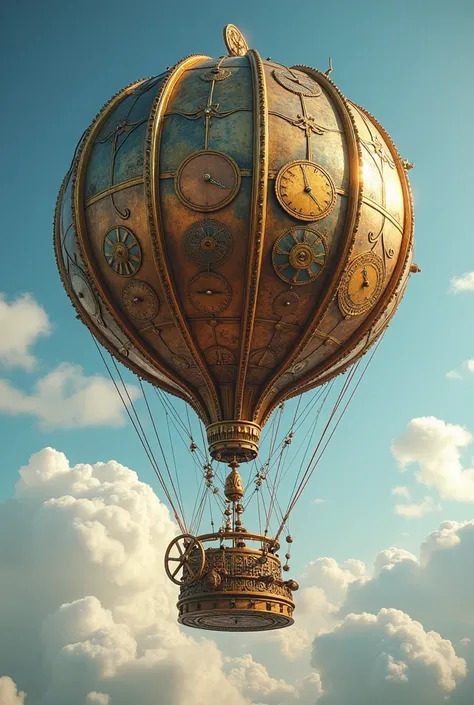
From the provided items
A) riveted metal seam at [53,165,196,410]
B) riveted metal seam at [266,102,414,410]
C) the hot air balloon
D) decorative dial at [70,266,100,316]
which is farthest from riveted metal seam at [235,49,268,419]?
decorative dial at [70,266,100,316]

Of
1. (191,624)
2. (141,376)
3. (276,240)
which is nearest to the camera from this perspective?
(276,240)

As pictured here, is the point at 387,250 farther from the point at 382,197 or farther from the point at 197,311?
the point at 197,311

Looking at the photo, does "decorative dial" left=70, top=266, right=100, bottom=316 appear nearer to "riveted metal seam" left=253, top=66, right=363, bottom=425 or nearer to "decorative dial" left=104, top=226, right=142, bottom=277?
"decorative dial" left=104, top=226, right=142, bottom=277

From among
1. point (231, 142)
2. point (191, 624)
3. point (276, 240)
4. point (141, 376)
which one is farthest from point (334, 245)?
point (191, 624)

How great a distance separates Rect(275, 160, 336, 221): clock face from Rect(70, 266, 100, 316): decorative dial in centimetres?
526

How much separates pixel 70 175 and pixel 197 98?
3907 millimetres

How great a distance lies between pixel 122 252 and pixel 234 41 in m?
8.74

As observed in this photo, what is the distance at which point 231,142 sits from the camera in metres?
18.4

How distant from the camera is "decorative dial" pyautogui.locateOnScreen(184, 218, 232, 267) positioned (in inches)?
712


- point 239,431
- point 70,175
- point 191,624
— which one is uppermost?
point 70,175

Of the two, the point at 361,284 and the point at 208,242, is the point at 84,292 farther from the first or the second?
the point at 361,284

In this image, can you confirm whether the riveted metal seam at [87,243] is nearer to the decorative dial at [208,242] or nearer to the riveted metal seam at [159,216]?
the riveted metal seam at [159,216]

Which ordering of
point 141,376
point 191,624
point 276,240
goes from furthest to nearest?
point 141,376 < point 191,624 < point 276,240

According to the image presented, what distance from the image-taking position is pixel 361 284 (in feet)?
64.0
